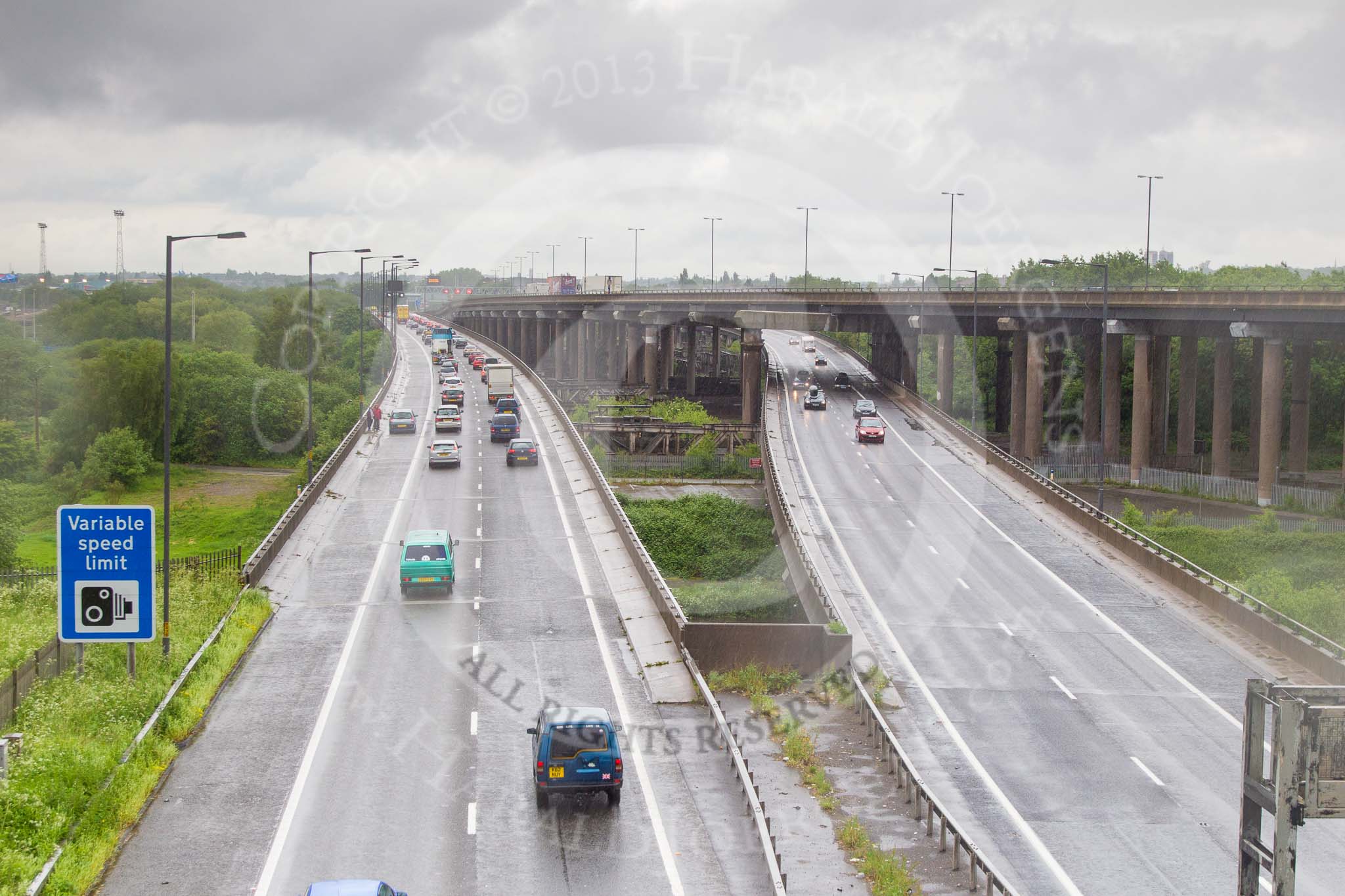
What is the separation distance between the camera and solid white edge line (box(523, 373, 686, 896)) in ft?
65.8

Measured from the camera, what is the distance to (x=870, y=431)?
78.9 metres

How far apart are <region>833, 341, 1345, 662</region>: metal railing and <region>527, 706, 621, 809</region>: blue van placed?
21.0 m

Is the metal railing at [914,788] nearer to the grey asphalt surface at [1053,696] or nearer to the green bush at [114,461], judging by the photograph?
the grey asphalt surface at [1053,696]

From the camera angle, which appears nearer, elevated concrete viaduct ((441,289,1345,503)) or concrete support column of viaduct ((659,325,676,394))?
elevated concrete viaduct ((441,289,1345,503))

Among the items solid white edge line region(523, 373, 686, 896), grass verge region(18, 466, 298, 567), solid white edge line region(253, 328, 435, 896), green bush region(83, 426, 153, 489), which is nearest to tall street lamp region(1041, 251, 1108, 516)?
solid white edge line region(523, 373, 686, 896)

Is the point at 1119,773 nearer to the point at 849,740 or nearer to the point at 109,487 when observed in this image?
the point at 849,740

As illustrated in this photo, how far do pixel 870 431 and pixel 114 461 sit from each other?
58269mm

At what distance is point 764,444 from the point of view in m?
71.6

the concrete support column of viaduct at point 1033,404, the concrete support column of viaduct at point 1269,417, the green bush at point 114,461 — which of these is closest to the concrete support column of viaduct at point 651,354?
the concrete support column of viaduct at point 1033,404

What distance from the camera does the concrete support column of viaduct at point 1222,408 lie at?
84.4 metres

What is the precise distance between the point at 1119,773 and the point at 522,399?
7451 centimetres

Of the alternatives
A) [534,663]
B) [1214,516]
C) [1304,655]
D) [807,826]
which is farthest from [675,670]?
[1214,516]

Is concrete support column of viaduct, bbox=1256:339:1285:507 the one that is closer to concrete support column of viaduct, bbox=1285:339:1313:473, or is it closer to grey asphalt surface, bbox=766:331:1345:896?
concrete support column of viaduct, bbox=1285:339:1313:473

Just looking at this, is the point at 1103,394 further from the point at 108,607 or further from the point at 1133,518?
the point at 108,607
